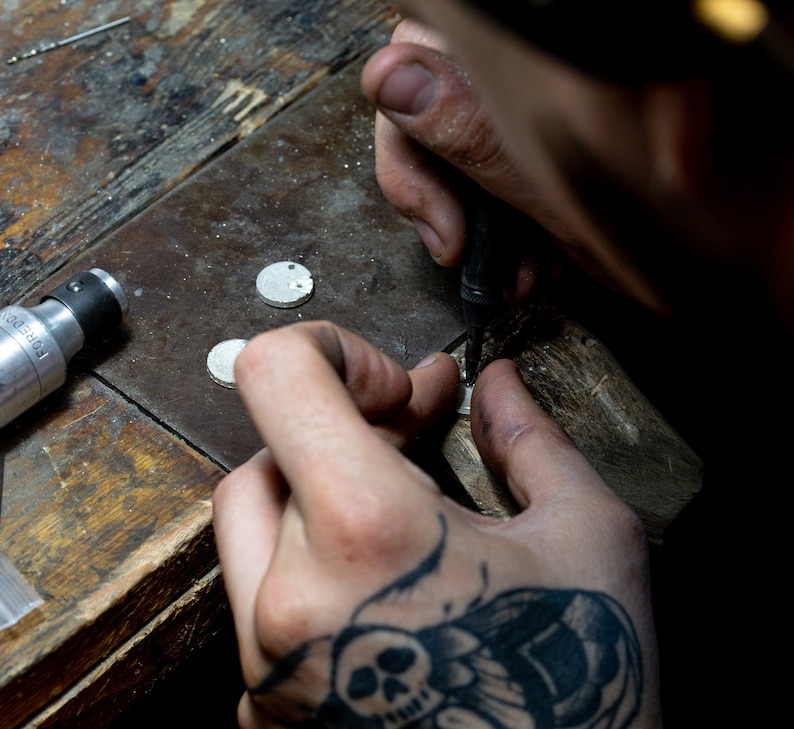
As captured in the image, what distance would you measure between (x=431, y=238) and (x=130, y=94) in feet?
1.79

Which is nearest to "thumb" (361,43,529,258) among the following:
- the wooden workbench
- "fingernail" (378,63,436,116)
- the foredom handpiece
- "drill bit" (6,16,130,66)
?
"fingernail" (378,63,436,116)

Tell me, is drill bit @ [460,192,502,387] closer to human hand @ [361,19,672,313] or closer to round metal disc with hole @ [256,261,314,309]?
human hand @ [361,19,672,313]

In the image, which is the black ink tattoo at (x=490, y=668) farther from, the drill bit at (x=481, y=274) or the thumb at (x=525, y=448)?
the drill bit at (x=481, y=274)

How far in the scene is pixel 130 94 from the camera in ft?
4.07

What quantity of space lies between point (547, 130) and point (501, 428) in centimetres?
51

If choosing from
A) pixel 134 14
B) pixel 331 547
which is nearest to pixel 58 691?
pixel 331 547

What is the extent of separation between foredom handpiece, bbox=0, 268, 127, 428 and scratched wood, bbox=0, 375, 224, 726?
5 cm

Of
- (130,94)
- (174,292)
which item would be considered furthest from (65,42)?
(174,292)

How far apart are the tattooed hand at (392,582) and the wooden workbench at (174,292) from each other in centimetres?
13

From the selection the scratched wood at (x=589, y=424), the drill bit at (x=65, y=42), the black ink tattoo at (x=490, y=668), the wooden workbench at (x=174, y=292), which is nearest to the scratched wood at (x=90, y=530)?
the wooden workbench at (x=174, y=292)

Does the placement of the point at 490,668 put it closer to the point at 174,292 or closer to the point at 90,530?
the point at 90,530

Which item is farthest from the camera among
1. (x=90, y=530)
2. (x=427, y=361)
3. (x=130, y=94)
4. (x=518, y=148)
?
(x=130, y=94)

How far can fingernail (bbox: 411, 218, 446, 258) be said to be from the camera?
989 millimetres

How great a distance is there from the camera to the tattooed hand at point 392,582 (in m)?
0.64
